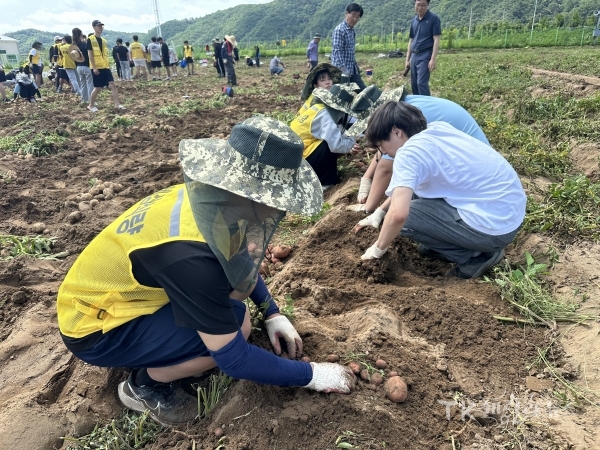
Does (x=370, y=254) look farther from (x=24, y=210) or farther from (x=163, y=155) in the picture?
(x=163, y=155)

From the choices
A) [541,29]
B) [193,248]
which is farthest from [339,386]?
[541,29]

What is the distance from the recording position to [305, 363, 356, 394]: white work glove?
187 cm

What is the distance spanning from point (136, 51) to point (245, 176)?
56.8ft

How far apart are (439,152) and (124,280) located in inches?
75.5

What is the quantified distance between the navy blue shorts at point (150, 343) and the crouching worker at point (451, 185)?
1.28 meters

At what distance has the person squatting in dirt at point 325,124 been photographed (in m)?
4.27

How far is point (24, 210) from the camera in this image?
450 centimetres

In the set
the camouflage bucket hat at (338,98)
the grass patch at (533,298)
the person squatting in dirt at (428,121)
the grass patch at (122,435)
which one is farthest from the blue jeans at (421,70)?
the grass patch at (122,435)

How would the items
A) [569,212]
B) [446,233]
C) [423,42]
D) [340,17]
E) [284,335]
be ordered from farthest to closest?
1. [340,17]
2. [423,42]
3. [569,212]
4. [446,233]
5. [284,335]

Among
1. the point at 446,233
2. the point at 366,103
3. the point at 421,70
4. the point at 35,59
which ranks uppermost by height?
the point at 35,59

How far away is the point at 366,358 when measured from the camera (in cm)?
214

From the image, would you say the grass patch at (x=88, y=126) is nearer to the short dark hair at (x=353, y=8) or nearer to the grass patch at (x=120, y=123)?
the grass patch at (x=120, y=123)

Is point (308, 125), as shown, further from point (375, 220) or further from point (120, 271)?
point (120, 271)

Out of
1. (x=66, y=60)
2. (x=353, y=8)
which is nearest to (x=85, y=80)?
(x=66, y=60)
